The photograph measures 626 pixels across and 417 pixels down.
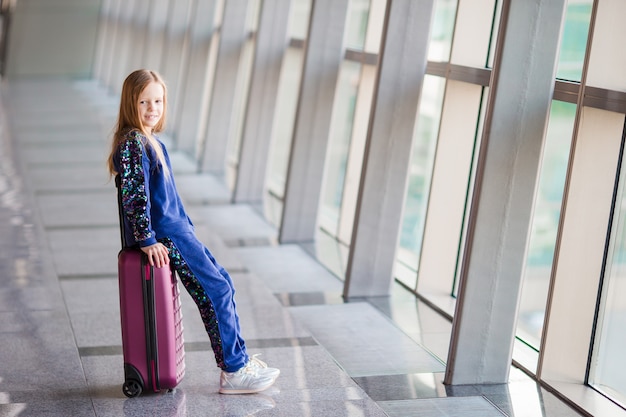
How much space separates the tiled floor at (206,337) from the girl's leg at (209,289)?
344 millimetres

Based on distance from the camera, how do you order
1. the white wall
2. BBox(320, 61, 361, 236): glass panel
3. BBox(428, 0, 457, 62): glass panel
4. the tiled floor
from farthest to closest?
the white wall
BBox(320, 61, 361, 236): glass panel
BBox(428, 0, 457, 62): glass panel
the tiled floor

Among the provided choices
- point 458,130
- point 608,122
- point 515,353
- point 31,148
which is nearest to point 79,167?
point 31,148

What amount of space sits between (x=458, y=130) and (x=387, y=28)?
1014 mm

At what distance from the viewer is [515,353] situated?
583 cm

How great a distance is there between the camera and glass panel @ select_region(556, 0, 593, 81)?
222 inches

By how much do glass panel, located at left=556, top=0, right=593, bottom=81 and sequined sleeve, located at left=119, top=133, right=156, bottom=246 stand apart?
287 cm

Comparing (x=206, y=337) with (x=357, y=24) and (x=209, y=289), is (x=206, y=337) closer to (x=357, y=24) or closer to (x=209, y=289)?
(x=209, y=289)

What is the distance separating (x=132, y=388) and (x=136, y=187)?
1.06 m

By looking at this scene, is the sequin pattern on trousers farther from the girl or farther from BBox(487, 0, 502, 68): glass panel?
BBox(487, 0, 502, 68): glass panel

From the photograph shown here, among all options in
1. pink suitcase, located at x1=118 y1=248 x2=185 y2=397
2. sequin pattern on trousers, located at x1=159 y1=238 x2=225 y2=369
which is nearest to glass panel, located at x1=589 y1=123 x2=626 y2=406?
sequin pattern on trousers, located at x1=159 y1=238 x2=225 y2=369

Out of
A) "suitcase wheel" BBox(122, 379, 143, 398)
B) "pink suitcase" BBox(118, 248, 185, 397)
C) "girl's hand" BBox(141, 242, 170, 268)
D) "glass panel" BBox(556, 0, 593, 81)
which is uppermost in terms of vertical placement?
"glass panel" BBox(556, 0, 593, 81)

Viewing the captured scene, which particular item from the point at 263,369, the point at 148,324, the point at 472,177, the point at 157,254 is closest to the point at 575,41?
the point at 472,177

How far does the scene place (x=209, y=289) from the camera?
4.50 metres

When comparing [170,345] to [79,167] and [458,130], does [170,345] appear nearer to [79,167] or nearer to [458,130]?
[458,130]
